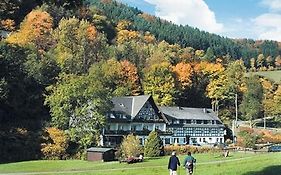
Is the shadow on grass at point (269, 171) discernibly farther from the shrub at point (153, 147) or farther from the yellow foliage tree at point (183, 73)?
the yellow foliage tree at point (183, 73)

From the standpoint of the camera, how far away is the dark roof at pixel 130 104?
85.1m

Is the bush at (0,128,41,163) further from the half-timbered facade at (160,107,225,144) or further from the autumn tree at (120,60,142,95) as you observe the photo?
the autumn tree at (120,60,142,95)

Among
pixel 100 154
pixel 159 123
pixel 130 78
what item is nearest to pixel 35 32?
pixel 130 78

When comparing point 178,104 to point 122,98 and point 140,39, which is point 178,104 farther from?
point 140,39

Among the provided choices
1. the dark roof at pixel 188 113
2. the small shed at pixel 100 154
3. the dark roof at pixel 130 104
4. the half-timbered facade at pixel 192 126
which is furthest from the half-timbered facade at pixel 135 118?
the small shed at pixel 100 154

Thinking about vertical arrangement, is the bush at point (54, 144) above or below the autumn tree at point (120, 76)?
below

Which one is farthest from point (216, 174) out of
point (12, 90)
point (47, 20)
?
point (47, 20)

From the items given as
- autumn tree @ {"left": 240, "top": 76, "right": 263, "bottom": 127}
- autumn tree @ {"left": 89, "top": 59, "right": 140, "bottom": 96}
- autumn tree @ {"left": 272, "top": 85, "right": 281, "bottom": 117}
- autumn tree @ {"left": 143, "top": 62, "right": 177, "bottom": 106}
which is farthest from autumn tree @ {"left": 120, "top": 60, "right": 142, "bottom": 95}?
autumn tree @ {"left": 272, "top": 85, "right": 281, "bottom": 117}

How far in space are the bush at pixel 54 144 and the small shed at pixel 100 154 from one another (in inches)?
213

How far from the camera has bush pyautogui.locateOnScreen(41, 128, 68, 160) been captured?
67062 mm

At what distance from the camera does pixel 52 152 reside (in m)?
67.1

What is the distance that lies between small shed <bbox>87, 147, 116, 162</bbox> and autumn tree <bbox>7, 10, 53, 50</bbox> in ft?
149

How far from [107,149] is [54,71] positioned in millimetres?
28690

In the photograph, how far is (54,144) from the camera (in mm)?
68125
